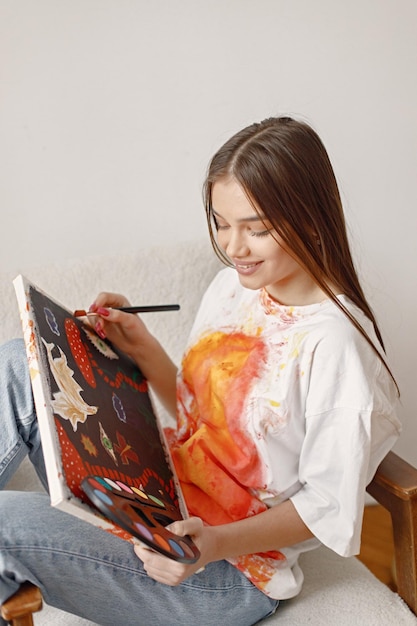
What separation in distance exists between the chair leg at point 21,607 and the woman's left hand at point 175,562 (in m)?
0.13

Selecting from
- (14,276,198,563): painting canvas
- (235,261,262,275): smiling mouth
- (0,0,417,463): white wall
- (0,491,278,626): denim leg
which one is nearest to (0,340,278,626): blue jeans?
(0,491,278,626): denim leg

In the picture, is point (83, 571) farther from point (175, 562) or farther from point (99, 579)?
point (175, 562)

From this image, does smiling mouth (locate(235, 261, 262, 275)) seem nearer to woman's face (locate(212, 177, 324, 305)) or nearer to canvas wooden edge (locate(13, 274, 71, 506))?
woman's face (locate(212, 177, 324, 305))

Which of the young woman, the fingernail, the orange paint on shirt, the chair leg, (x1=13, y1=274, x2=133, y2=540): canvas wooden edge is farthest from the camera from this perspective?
the fingernail

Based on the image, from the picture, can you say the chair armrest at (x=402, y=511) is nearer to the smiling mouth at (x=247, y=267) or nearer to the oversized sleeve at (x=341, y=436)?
the oversized sleeve at (x=341, y=436)

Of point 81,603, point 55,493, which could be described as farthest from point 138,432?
point 55,493

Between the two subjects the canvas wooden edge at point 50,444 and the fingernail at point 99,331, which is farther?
the fingernail at point 99,331

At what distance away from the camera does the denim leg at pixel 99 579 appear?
975 mm

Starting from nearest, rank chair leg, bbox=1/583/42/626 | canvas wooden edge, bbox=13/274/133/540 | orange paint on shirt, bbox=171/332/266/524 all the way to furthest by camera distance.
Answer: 1. canvas wooden edge, bbox=13/274/133/540
2. chair leg, bbox=1/583/42/626
3. orange paint on shirt, bbox=171/332/266/524

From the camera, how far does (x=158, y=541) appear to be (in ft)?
2.70

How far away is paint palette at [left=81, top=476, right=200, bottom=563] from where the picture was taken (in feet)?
2.61

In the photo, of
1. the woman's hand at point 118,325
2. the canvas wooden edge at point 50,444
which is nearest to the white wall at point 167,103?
the woman's hand at point 118,325

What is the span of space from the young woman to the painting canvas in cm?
8

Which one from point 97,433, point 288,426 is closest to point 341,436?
point 288,426
